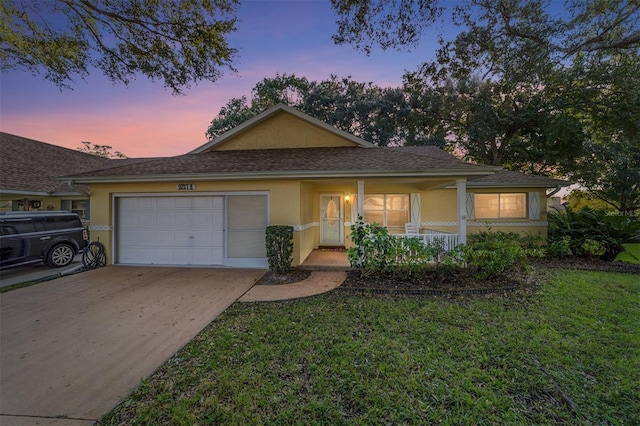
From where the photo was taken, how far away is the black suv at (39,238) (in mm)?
7227

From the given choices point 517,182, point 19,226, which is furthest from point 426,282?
point 19,226

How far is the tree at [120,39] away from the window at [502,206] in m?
10.9

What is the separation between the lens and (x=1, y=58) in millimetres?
5473

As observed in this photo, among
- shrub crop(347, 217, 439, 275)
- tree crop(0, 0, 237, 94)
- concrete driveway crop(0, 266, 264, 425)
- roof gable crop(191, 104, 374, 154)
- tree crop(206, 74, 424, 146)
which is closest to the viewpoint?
concrete driveway crop(0, 266, 264, 425)

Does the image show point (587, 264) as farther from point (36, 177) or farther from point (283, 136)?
point (36, 177)

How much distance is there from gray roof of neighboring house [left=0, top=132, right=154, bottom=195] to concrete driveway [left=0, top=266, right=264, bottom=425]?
22.1 ft

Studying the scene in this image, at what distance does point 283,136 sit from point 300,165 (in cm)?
310

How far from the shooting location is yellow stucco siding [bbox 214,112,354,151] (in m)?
9.91

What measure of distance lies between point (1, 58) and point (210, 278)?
6.33 m

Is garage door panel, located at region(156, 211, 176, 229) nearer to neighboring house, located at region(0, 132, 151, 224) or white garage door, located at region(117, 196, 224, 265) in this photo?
white garage door, located at region(117, 196, 224, 265)

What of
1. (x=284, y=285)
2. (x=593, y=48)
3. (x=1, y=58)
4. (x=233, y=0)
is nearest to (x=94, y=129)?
(x=1, y=58)

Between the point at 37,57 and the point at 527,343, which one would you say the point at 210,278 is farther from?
the point at 527,343

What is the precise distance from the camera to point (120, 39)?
5.97 meters

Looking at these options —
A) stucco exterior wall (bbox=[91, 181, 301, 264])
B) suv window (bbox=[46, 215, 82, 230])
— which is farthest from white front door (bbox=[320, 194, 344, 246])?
suv window (bbox=[46, 215, 82, 230])
